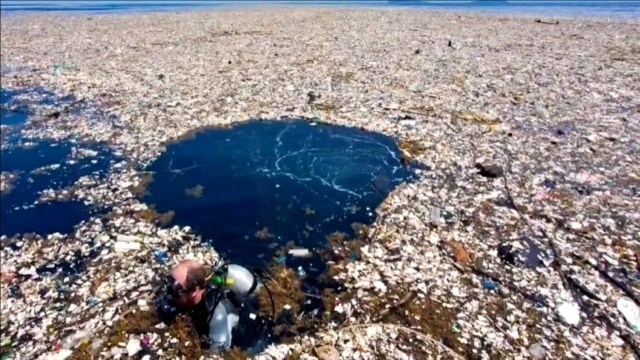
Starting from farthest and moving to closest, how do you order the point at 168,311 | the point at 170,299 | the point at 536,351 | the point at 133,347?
the point at 170,299, the point at 168,311, the point at 133,347, the point at 536,351

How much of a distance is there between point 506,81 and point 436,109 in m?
5.06

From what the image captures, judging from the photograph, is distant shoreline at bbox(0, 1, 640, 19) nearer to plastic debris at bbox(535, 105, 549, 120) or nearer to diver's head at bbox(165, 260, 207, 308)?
plastic debris at bbox(535, 105, 549, 120)

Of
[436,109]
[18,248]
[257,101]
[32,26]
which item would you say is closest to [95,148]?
[18,248]

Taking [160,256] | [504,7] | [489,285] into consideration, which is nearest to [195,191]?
[160,256]

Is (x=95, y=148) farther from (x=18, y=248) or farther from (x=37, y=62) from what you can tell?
(x=37, y=62)

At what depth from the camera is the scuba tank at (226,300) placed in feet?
19.0

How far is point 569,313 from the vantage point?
20.3 feet

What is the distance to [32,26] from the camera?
122 ft

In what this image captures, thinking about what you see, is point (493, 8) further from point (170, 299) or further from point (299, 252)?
point (170, 299)

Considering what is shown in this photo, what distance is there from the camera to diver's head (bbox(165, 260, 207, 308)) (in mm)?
5820

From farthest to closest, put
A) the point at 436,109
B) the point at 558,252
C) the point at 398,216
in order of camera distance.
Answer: the point at 436,109
the point at 398,216
the point at 558,252

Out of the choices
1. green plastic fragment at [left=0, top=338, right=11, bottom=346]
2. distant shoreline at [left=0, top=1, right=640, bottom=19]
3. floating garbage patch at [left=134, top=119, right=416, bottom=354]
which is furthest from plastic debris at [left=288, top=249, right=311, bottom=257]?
distant shoreline at [left=0, top=1, right=640, bottom=19]

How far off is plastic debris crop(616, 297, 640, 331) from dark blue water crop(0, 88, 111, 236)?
32.1ft

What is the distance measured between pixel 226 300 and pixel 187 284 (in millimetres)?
597
